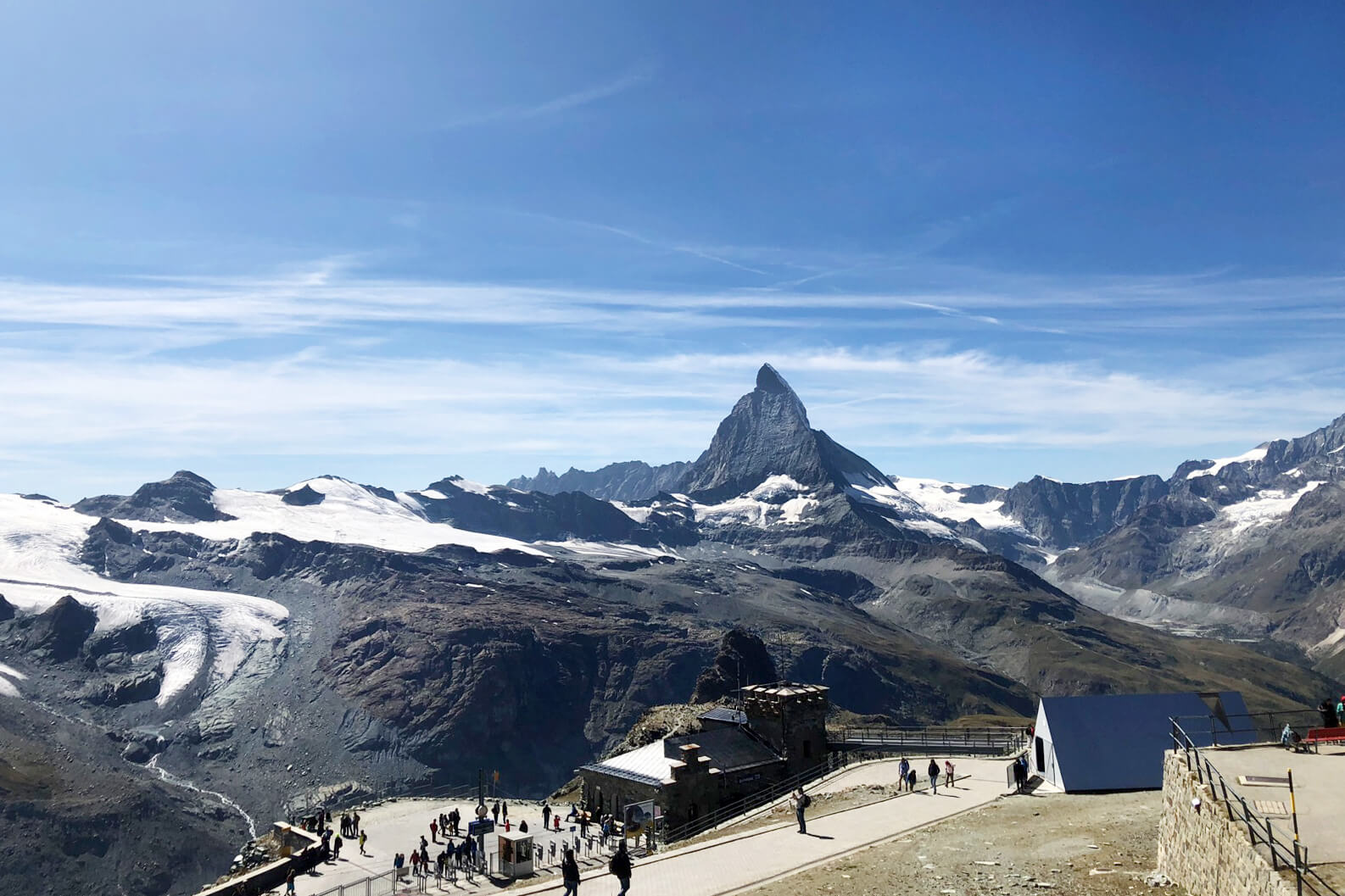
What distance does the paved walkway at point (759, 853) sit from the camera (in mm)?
31391

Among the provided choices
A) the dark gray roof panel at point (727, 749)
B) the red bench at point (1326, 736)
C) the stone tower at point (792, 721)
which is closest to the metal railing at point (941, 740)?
the stone tower at point (792, 721)

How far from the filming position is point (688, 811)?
53.7m

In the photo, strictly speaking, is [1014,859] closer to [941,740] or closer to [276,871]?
[276,871]

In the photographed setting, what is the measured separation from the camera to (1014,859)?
28.0 metres

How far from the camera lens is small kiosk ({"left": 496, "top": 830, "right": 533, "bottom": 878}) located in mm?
42875

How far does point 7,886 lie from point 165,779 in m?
49.4

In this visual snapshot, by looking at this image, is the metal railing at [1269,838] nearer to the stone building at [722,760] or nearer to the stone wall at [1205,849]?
the stone wall at [1205,849]

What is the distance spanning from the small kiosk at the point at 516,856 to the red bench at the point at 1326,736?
1268 inches

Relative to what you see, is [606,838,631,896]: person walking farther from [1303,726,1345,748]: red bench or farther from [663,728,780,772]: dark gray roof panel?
[663,728,780,772]: dark gray roof panel

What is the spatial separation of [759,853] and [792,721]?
95.3 ft

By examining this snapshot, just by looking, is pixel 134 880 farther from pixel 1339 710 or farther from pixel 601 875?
pixel 1339 710

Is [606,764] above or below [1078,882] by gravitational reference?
below

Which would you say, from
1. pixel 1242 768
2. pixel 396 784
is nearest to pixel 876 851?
pixel 1242 768

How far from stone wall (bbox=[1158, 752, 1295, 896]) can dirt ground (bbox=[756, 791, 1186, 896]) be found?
909 mm
